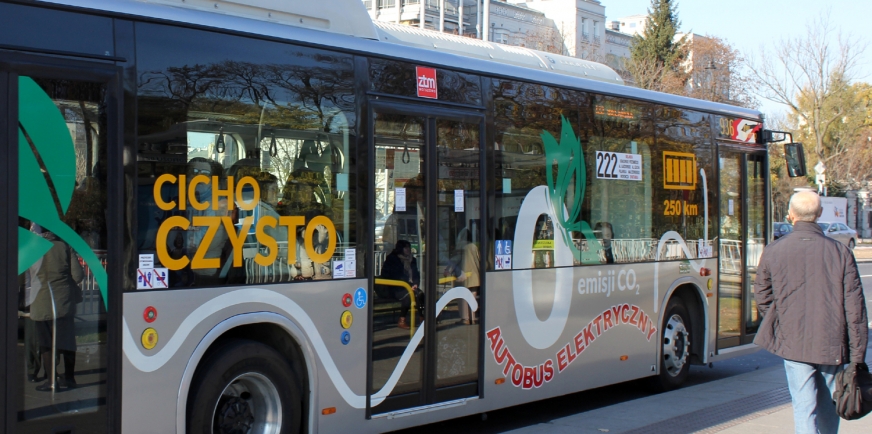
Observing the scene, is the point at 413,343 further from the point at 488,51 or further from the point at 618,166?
the point at 618,166

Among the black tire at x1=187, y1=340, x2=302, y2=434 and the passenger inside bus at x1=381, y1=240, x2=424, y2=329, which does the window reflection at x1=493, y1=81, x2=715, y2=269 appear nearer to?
the passenger inside bus at x1=381, y1=240, x2=424, y2=329

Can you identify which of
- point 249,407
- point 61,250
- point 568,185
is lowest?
point 249,407

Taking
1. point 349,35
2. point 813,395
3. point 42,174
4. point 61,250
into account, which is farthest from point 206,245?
point 813,395

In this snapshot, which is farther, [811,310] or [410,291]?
[410,291]

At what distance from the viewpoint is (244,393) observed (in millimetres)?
5840

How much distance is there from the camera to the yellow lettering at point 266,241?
5676mm

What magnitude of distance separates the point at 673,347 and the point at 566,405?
59.2 inches

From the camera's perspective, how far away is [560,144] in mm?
8297

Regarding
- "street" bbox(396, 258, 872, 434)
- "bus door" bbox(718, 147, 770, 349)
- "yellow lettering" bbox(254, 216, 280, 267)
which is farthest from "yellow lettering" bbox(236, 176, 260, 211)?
"bus door" bbox(718, 147, 770, 349)

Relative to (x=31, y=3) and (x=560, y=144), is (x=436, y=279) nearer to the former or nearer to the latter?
(x=560, y=144)

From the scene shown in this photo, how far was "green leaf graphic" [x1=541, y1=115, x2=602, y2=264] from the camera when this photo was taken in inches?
322

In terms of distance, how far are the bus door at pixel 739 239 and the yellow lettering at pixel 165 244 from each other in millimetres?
7336

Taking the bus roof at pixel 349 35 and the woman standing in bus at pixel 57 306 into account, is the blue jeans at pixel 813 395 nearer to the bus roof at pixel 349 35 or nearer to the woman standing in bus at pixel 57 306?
the bus roof at pixel 349 35

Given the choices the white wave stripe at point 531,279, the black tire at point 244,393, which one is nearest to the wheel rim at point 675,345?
the white wave stripe at point 531,279
